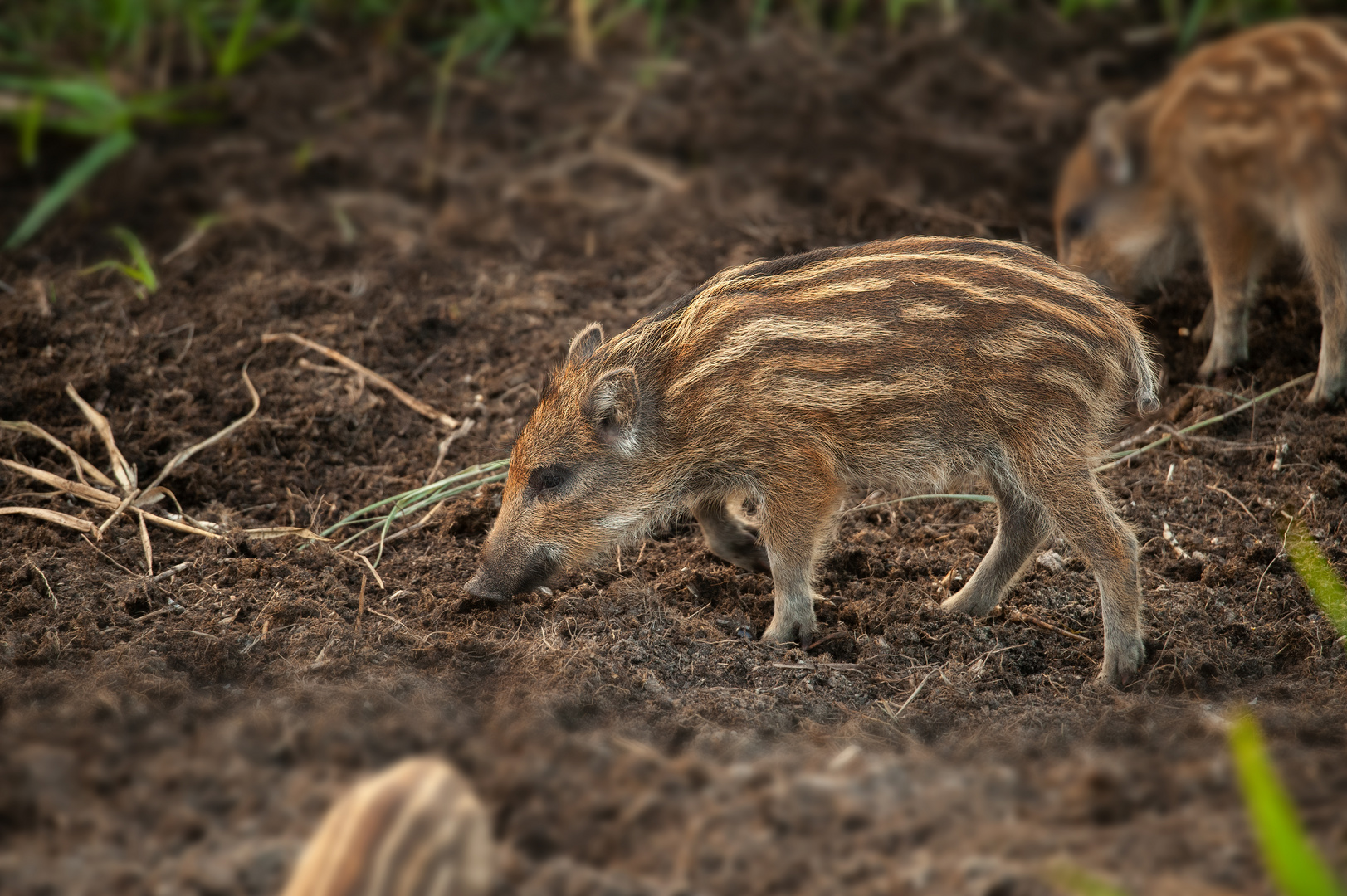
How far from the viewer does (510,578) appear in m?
4.00

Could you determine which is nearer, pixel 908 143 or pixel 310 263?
pixel 310 263

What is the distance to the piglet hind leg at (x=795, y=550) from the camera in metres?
3.87

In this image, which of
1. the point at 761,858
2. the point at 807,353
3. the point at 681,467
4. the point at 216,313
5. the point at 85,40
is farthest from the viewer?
the point at 85,40

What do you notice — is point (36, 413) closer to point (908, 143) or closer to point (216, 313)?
point (216, 313)

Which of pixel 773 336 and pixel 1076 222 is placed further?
pixel 1076 222

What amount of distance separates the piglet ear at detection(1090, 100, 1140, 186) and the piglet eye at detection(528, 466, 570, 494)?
9.91 feet

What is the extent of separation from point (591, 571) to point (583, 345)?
748mm

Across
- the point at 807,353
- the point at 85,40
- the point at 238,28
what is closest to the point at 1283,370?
the point at 807,353

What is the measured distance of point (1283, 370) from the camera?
4.90 meters

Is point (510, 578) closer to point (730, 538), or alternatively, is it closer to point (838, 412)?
point (730, 538)

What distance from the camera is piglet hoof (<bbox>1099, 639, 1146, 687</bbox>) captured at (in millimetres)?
3705

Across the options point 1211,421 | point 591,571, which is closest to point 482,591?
point 591,571

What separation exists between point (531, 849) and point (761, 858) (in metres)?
0.45

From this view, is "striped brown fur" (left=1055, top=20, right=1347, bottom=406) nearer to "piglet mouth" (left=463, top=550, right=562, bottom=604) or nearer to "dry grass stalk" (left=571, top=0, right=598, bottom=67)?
"piglet mouth" (left=463, top=550, right=562, bottom=604)
